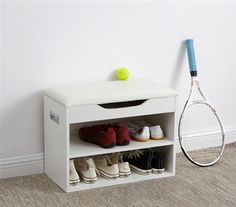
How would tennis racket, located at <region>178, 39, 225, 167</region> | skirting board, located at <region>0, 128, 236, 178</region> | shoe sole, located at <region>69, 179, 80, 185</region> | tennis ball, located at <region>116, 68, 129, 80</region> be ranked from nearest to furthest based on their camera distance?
shoe sole, located at <region>69, 179, 80, 185</region> → skirting board, located at <region>0, 128, 236, 178</region> → tennis ball, located at <region>116, 68, 129, 80</region> → tennis racket, located at <region>178, 39, 225, 167</region>

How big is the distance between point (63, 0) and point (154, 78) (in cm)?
68

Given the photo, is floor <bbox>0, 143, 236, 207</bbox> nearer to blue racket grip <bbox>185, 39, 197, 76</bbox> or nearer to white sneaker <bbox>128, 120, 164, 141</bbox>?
white sneaker <bbox>128, 120, 164, 141</bbox>

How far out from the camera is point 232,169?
3.25 meters

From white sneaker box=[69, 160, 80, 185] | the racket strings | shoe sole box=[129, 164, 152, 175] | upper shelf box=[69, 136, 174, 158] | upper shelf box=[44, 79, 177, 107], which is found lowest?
the racket strings

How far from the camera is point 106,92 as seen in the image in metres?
2.95

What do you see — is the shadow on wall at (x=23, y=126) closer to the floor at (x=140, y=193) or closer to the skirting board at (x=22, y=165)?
the skirting board at (x=22, y=165)

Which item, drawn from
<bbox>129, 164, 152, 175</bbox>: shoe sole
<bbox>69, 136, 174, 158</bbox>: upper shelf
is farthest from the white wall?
<bbox>129, 164, 152, 175</bbox>: shoe sole

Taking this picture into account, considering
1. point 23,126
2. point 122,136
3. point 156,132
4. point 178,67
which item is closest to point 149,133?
point 156,132

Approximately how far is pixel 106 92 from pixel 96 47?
316 millimetres

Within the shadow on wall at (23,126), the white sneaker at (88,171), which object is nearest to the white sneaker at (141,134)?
the white sneaker at (88,171)

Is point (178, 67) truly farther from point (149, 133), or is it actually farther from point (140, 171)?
point (140, 171)

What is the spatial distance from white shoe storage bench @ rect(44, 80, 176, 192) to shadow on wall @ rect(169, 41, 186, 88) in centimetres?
25

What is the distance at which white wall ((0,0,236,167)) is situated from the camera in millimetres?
2979

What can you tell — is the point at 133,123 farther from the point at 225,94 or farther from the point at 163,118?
the point at 225,94
